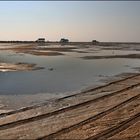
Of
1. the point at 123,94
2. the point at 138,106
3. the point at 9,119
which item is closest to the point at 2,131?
the point at 9,119

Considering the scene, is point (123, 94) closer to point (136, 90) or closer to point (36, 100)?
point (136, 90)

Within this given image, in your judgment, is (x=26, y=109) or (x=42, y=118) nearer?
(x=42, y=118)

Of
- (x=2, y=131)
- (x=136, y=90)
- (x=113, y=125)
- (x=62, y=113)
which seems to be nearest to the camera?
(x=2, y=131)

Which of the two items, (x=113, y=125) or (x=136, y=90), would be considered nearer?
(x=113, y=125)

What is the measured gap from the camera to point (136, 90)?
2102 centimetres

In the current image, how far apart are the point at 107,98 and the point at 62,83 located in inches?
250

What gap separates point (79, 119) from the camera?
1330 cm

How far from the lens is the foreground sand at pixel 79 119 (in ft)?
37.2

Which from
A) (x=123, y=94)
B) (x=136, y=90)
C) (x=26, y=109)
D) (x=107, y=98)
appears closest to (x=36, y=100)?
(x=26, y=109)

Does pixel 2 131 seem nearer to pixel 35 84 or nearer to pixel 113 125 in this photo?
pixel 113 125

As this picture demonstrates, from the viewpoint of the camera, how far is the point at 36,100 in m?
17.5

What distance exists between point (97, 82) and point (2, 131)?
1377cm

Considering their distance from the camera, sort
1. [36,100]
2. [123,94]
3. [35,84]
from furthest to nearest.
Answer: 1. [35,84]
2. [123,94]
3. [36,100]

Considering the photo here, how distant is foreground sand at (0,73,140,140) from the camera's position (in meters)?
11.3
